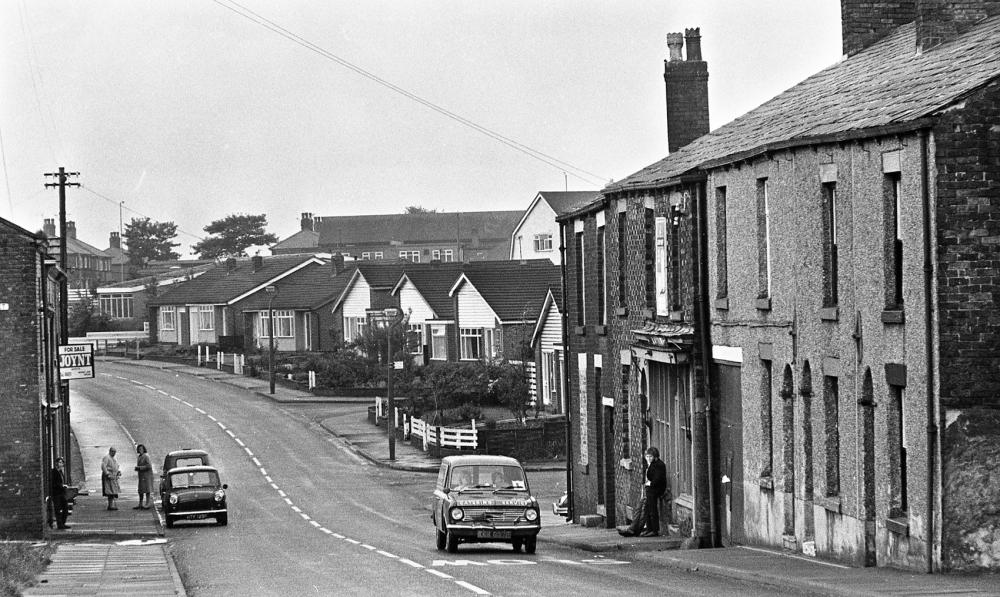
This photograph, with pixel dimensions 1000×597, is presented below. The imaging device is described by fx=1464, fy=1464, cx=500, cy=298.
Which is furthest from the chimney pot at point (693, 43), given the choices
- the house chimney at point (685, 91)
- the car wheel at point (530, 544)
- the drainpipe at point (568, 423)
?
the car wheel at point (530, 544)

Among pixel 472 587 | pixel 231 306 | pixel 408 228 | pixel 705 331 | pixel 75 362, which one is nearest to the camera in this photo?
pixel 472 587

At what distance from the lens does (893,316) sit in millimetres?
19297

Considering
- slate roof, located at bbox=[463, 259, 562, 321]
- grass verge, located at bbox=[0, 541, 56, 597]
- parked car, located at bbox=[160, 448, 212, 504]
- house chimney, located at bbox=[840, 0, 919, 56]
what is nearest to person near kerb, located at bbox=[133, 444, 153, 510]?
parked car, located at bbox=[160, 448, 212, 504]

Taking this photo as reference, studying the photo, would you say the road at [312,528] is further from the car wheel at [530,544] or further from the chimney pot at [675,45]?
the chimney pot at [675,45]

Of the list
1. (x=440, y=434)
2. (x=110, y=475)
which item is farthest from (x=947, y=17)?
(x=440, y=434)

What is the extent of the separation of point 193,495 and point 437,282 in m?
47.9

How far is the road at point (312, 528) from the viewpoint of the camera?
68.3 ft

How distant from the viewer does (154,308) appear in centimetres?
11125

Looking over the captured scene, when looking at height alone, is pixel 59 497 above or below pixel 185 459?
below

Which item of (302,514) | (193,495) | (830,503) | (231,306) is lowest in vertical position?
(302,514)

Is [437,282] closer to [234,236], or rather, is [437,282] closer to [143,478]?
[143,478]

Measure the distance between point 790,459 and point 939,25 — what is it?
7456mm

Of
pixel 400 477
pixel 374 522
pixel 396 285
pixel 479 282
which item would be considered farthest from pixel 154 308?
pixel 374 522

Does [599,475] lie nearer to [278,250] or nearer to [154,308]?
[154,308]
